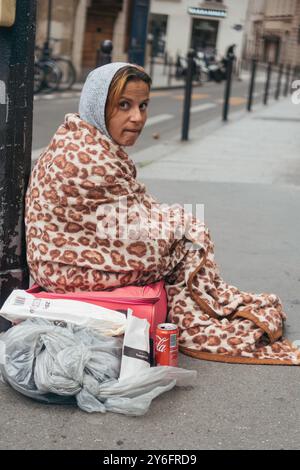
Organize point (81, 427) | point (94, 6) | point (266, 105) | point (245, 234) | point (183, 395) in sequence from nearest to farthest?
point (81, 427) < point (183, 395) < point (245, 234) < point (266, 105) < point (94, 6)

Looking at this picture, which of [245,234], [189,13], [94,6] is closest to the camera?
[245,234]

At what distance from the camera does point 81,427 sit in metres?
2.64

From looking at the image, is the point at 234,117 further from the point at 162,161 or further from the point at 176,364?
the point at 176,364

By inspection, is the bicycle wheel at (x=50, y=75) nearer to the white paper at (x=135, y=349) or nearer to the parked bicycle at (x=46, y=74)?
the parked bicycle at (x=46, y=74)

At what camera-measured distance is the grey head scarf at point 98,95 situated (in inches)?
121

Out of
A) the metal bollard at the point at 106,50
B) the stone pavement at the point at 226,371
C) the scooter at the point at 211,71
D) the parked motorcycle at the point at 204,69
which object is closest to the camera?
the stone pavement at the point at 226,371

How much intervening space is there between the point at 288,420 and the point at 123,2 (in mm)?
24253

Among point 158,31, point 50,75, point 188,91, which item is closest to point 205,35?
point 158,31

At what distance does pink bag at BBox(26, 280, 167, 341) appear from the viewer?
303 cm

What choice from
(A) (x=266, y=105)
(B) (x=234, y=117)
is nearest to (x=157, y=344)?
(B) (x=234, y=117)

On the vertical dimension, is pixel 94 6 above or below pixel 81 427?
above

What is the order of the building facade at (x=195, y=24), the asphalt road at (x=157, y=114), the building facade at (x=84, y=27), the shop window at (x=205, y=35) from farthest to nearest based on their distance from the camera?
the shop window at (x=205, y=35), the building facade at (x=195, y=24), the building facade at (x=84, y=27), the asphalt road at (x=157, y=114)

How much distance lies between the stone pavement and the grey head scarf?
1.01m

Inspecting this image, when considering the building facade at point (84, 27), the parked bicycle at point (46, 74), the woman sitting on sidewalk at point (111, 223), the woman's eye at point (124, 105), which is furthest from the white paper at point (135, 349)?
the building facade at point (84, 27)
